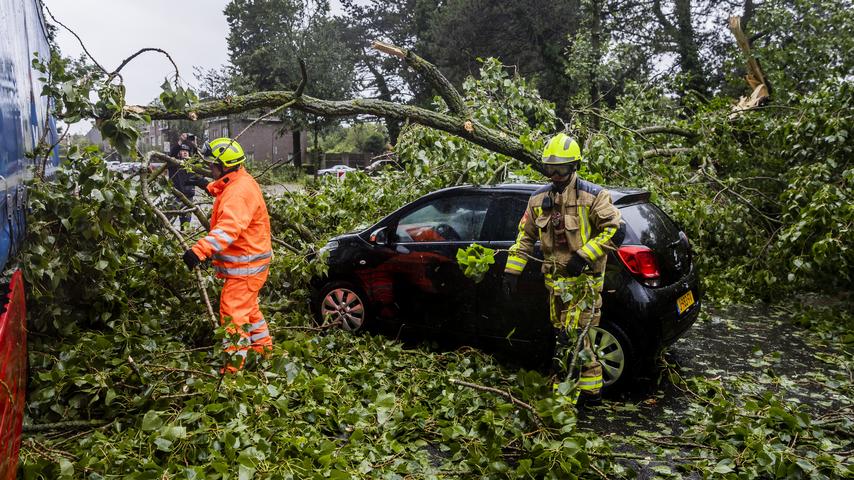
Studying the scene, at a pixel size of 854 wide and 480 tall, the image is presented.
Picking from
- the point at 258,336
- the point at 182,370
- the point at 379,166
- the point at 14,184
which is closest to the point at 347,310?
the point at 258,336

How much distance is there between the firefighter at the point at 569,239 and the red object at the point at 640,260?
0.11 metres

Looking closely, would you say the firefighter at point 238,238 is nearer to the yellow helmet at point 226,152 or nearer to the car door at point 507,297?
the yellow helmet at point 226,152

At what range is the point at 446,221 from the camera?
5.85 meters

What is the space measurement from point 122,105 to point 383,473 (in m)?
3.06

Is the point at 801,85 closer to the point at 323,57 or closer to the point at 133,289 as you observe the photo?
the point at 133,289

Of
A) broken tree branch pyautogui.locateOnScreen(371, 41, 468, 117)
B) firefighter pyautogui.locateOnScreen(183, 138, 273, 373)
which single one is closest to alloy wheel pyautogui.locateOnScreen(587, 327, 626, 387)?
firefighter pyautogui.locateOnScreen(183, 138, 273, 373)

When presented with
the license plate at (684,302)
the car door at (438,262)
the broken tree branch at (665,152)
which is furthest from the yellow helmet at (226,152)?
the broken tree branch at (665,152)

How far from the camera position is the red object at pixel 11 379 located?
70.2 inches

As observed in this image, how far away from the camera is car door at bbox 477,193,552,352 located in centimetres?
523

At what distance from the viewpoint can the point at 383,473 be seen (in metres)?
3.62

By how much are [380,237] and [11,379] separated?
14.1 ft

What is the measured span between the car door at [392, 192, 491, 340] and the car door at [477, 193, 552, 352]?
4.7 inches

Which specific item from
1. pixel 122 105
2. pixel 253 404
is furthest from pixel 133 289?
pixel 253 404

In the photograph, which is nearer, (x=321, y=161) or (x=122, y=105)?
(x=122, y=105)
